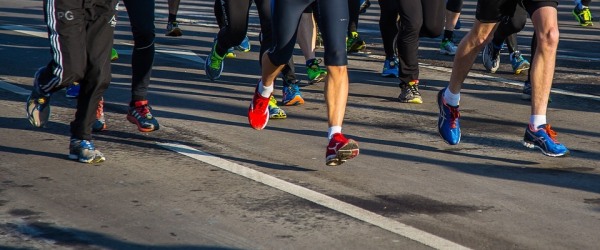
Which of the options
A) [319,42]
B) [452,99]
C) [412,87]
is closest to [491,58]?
[412,87]

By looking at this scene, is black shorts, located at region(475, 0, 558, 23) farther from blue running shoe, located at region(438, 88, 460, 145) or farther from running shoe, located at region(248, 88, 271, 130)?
running shoe, located at region(248, 88, 271, 130)

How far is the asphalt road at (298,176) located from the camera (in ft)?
18.7

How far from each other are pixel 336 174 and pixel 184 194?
1.09 metres

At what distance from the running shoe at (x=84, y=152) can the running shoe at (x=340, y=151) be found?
1.50 metres

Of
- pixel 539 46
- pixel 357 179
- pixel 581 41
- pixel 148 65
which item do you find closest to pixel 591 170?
pixel 539 46

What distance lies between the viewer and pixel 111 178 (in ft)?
22.6

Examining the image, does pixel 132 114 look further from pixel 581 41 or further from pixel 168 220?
pixel 581 41

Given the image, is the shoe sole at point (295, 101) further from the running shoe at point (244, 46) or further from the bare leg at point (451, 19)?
the bare leg at point (451, 19)

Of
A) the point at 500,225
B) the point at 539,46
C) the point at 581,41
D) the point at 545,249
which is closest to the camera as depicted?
the point at 545,249

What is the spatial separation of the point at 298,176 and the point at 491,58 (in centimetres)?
542

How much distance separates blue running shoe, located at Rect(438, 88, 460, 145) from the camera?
8078 mm

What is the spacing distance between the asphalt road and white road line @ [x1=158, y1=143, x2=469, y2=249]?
0.01 meters

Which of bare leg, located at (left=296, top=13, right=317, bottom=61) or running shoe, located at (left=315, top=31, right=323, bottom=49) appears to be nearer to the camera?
bare leg, located at (left=296, top=13, right=317, bottom=61)

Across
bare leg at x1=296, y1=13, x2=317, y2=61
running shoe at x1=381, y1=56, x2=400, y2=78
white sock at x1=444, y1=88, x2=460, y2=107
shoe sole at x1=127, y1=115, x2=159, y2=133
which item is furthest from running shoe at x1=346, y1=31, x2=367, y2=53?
shoe sole at x1=127, y1=115, x2=159, y2=133
